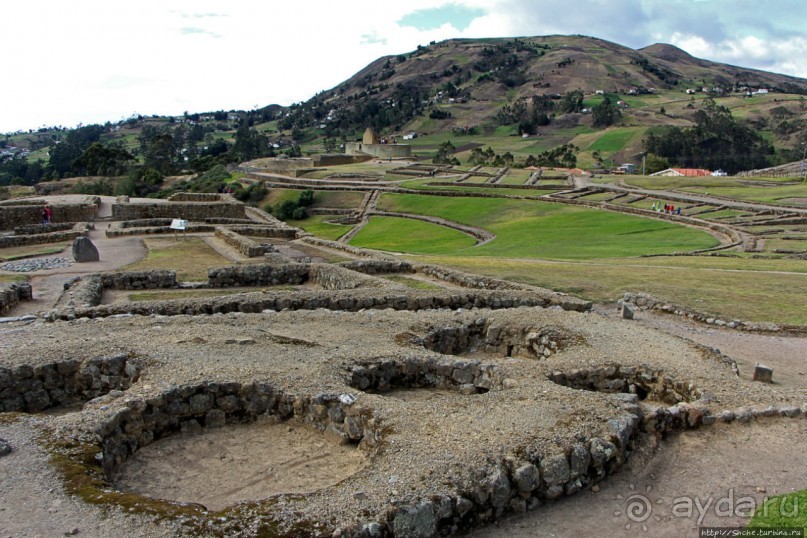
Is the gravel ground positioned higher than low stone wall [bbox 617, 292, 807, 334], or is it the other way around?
the gravel ground

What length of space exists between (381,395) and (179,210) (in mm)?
35374

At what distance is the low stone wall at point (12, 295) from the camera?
15580 mm

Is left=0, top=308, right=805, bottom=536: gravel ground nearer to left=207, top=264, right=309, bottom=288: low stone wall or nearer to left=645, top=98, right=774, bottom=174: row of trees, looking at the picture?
left=207, top=264, right=309, bottom=288: low stone wall

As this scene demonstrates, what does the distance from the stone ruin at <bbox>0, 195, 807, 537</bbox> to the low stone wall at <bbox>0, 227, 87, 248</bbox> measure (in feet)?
66.5

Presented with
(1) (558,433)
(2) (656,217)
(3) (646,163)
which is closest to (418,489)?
(1) (558,433)

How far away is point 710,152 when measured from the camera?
3858 inches

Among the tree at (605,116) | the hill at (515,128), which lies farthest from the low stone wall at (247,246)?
A: the tree at (605,116)

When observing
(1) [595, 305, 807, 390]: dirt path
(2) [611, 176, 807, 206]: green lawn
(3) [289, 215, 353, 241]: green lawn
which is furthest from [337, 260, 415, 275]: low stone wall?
(2) [611, 176, 807, 206]: green lawn

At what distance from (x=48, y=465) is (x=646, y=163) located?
95.4 metres

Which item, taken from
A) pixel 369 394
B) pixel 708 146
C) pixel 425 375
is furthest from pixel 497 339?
pixel 708 146

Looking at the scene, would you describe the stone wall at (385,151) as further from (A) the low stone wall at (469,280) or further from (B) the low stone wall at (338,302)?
(B) the low stone wall at (338,302)

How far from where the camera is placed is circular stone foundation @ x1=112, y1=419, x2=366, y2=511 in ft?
24.1

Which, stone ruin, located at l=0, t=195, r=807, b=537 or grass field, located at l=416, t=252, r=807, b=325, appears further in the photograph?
grass field, located at l=416, t=252, r=807, b=325

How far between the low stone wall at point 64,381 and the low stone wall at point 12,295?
7043 millimetres
